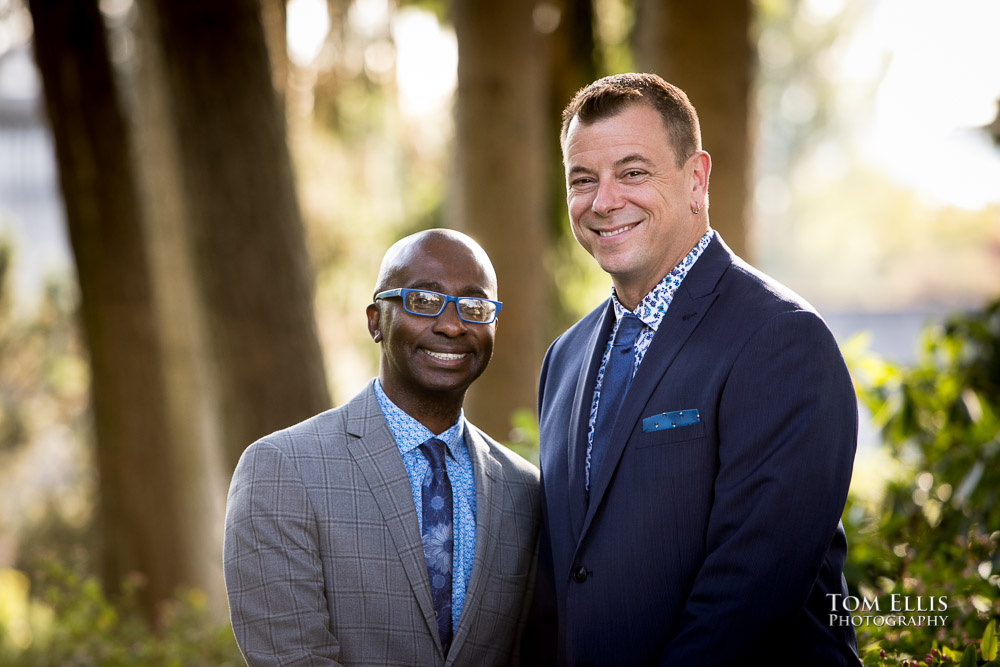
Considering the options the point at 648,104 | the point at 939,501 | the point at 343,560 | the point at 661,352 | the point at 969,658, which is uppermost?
the point at 648,104

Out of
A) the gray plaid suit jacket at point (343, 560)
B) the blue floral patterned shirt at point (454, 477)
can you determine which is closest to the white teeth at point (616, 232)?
the blue floral patterned shirt at point (454, 477)

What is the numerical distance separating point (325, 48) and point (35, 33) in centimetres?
279

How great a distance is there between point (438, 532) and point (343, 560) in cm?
29

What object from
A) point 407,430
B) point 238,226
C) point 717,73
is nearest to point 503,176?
point 717,73

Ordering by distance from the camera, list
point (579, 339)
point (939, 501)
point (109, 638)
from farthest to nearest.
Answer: point (109, 638)
point (939, 501)
point (579, 339)

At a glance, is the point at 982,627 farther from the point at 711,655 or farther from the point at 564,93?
the point at 564,93

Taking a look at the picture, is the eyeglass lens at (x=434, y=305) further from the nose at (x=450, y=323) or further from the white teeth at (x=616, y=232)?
the white teeth at (x=616, y=232)

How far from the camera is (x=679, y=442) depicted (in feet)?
8.77

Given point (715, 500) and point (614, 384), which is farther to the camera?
point (614, 384)

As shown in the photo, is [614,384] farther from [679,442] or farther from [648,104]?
[648,104]

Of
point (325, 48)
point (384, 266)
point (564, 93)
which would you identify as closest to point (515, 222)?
point (564, 93)

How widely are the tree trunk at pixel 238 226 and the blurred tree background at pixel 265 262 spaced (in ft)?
→ 0.05

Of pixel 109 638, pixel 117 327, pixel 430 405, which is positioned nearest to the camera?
pixel 430 405

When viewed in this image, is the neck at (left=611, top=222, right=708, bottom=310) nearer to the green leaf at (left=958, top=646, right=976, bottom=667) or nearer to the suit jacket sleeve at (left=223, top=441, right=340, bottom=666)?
the suit jacket sleeve at (left=223, top=441, right=340, bottom=666)
